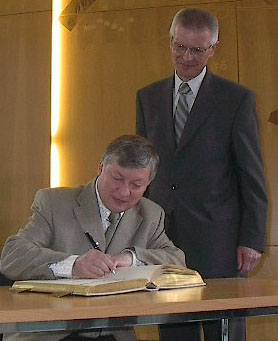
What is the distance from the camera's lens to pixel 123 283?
173 cm

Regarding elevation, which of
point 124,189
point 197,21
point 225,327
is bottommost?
point 225,327

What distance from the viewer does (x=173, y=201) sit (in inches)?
110

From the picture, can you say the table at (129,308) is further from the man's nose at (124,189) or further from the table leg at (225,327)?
the man's nose at (124,189)

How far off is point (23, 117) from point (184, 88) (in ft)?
7.28

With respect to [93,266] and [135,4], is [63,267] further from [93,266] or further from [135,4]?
[135,4]

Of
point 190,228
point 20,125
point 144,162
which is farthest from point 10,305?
point 20,125

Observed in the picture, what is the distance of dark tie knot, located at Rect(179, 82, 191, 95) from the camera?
2.87m

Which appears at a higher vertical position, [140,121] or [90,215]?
[140,121]

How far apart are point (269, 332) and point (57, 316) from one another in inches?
128

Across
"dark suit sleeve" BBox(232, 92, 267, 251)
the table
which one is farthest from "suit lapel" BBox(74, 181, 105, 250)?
"dark suit sleeve" BBox(232, 92, 267, 251)

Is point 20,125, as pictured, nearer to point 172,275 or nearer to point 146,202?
point 146,202

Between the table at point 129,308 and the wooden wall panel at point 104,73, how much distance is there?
3.04 m

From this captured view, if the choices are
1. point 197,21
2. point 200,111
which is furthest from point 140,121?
point 197,21

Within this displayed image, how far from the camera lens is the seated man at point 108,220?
2123mm
